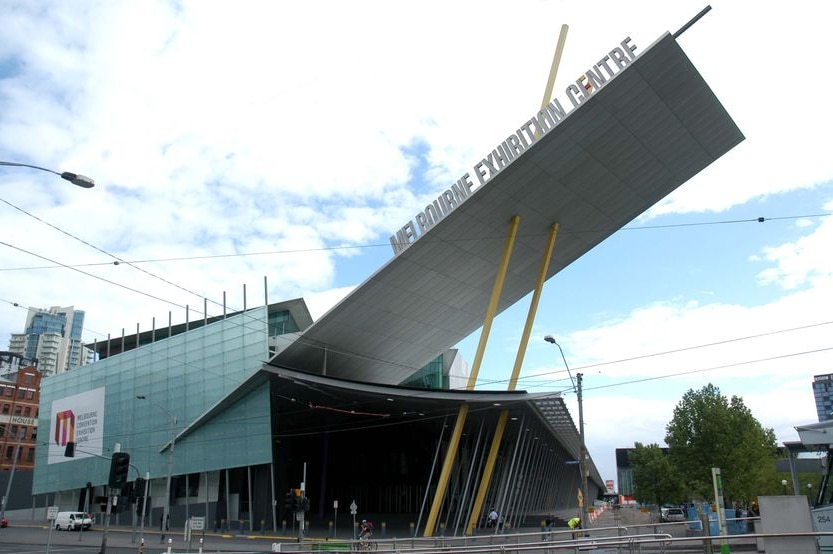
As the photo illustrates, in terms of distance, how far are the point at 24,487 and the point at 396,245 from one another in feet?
247

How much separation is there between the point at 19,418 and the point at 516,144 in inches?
3820

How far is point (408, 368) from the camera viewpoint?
56125mm

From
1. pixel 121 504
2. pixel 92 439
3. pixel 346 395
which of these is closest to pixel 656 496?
pixel 346 395

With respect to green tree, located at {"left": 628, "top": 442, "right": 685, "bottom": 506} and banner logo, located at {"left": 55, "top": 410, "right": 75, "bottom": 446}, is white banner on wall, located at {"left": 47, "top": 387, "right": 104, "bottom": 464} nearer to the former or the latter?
banner logo, located at {"left": 55, "top": 410, "right": 75, "bottom": 446}

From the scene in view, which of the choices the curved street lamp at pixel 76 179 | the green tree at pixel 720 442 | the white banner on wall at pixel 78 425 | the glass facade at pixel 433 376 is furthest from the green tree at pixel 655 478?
the curved street lamp at pixel 76 179

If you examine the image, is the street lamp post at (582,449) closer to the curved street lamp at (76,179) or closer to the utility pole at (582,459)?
the utility pole at (582,459)

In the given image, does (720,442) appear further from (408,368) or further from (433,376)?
(433,376)

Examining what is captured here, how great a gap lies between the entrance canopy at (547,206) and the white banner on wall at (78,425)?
88.1ft

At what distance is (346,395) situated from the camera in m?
46.6

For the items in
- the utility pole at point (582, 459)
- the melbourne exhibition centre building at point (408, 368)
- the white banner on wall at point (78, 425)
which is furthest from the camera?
the white banner on wall at point (78, 425)

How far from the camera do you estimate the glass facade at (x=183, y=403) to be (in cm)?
4878

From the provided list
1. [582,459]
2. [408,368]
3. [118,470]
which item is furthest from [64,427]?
[582,459]

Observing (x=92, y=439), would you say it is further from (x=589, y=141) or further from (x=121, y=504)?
(x=589, y=141)

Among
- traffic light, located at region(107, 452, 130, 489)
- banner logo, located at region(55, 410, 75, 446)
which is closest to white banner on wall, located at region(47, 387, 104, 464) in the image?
banner logo, located at region(55, 410, 75, 446)
